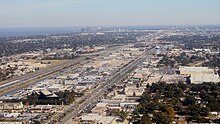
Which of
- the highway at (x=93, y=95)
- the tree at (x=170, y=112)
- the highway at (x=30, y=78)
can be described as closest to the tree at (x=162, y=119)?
the tree at (x=170, y=112)

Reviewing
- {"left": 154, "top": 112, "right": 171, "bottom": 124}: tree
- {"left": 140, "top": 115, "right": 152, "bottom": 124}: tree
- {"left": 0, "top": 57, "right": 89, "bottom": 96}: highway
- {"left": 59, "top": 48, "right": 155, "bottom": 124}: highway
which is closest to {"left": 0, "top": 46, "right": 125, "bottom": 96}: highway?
{"left": 0, "top": 57, "right": 89, "bottom": 96}: highway

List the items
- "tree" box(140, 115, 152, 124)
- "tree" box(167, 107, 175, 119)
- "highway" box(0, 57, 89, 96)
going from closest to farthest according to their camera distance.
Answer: "tree" box(140, 115, 152, 124) < "tree" box(167, 107, 175, 119) < "highway" box(0, 57, 89, 96)

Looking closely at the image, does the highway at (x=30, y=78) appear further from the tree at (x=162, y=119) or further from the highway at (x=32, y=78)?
the tree at (x=162, y=119)

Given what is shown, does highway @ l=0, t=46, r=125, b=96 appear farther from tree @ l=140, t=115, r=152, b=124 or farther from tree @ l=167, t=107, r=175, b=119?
tree @ l=167, t=107, r=175, b=119

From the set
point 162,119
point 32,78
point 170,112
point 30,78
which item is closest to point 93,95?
point 170,112

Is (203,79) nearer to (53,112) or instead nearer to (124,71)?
(124,71)

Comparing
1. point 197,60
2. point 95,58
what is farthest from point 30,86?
point 197,60

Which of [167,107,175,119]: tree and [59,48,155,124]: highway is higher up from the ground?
[167,107,175,119]: tree

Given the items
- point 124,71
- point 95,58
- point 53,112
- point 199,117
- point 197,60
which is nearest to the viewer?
point 199,117

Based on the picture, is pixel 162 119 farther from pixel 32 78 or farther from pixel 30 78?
pixel 30 78

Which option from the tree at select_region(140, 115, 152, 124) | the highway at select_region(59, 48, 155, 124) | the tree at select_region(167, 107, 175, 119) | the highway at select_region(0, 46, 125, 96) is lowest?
the highway at select_region(0, 46, 125, 96)

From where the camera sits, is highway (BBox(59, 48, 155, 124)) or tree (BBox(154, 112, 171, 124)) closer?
tree (BBox(154, 112, 171, 124))
